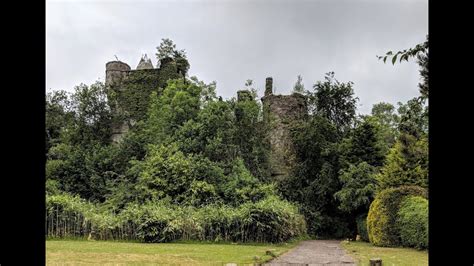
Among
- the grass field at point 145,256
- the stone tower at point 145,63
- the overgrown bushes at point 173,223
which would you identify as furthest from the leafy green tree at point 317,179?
the stone tower at point 145,63

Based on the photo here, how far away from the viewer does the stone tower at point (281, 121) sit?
24.5 metres

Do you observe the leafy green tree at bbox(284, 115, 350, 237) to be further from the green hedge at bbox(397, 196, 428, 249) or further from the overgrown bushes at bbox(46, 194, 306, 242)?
the green hedge at bbox(397, 196, 428, 249)

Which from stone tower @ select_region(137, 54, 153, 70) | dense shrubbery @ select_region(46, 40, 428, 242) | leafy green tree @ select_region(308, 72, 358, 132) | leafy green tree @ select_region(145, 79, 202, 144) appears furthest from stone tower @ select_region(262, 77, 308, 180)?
stone tower @ select_region(137, 54, 153, 70)

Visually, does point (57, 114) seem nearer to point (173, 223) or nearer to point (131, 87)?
point (131, 87)

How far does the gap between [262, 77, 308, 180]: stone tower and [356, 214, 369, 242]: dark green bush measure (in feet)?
17.3

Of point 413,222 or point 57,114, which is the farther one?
point 57,114

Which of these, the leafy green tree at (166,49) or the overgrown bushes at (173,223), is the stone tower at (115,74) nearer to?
the leafy green tree at (166,49)

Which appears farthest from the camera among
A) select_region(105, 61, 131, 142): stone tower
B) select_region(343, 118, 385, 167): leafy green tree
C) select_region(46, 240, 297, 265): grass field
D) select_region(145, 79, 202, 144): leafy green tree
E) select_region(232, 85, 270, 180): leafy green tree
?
select_region(105, 61, 131, 142): stone tower

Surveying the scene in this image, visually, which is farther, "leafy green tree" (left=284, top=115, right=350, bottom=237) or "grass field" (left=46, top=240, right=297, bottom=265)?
"leafy green tree" (left=284, top=115, right=350, bottom=237)

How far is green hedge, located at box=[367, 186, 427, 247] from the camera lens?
14633mm

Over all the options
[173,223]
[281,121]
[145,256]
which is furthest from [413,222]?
[281,121]

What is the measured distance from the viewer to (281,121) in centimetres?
2547

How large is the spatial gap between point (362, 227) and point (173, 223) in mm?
8038
